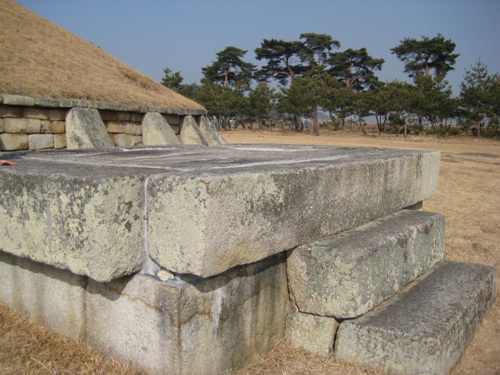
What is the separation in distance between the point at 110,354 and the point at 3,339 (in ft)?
1.80

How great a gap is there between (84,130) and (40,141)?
1.87ft

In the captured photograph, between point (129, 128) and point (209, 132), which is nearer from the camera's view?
point (129, 128)

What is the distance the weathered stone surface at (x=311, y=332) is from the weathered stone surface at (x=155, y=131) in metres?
5.09

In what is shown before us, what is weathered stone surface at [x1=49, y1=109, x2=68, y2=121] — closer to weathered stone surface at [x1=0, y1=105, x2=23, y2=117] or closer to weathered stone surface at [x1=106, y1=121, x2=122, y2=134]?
weathered stone surface at [x1=0, y1=105, x2=23, y2=117]

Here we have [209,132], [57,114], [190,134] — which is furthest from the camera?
[209,132]

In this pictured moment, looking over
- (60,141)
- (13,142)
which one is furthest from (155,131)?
(13,142)

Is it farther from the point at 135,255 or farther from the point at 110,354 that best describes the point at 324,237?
the point at 110,354

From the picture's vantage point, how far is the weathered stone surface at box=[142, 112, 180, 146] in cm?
702

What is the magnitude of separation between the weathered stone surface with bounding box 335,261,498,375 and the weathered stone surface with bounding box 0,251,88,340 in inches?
52.2

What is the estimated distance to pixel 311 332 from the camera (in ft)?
7.51

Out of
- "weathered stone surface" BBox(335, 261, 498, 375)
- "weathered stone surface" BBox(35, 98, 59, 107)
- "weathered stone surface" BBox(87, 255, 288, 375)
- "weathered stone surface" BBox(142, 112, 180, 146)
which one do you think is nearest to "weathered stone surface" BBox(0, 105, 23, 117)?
"weathered stone surface" BBox(35, 98, 59, 107)

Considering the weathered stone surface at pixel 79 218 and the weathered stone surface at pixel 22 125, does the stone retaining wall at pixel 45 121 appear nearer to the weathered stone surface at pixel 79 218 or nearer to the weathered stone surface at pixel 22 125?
the weathered stone surface at pixel 22 125

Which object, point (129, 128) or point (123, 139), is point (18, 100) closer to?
point (123, 139)

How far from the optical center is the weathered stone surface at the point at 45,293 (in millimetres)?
2127
